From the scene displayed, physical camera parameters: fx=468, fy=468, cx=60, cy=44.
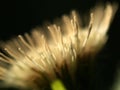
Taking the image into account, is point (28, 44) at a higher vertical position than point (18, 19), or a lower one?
lower

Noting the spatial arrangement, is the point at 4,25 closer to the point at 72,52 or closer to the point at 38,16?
the point at 38,16

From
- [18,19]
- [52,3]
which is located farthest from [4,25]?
[52,3]

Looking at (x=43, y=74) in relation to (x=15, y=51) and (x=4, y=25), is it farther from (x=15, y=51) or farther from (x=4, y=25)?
(x=4, y=25)

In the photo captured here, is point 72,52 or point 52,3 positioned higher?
point 52,3

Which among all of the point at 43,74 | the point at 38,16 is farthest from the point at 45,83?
the point at 38,16

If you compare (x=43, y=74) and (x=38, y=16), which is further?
(x=38, y=16)

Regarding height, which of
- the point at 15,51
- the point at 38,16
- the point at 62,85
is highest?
the point at 38,16
